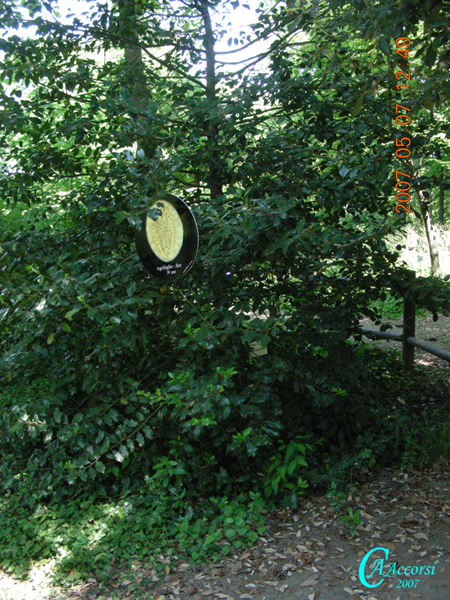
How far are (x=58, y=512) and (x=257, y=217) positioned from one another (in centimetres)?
254

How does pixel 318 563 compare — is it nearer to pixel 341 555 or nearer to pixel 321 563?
pixel 321 563

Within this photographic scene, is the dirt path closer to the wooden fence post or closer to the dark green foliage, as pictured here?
the dark green foliage

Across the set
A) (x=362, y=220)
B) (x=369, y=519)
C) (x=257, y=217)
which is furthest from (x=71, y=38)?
(x=369, y=519)

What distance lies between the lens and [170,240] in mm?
3512

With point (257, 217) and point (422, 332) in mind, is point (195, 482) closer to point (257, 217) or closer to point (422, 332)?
point (257, 217)

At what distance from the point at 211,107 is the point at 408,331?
3.49 meters

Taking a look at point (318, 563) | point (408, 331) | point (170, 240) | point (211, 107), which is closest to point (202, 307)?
point (170, 240)

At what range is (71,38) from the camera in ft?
14.7

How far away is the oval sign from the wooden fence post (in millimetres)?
3319

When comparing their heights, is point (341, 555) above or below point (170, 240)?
below

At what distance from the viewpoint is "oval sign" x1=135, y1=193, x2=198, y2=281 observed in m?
3.51
